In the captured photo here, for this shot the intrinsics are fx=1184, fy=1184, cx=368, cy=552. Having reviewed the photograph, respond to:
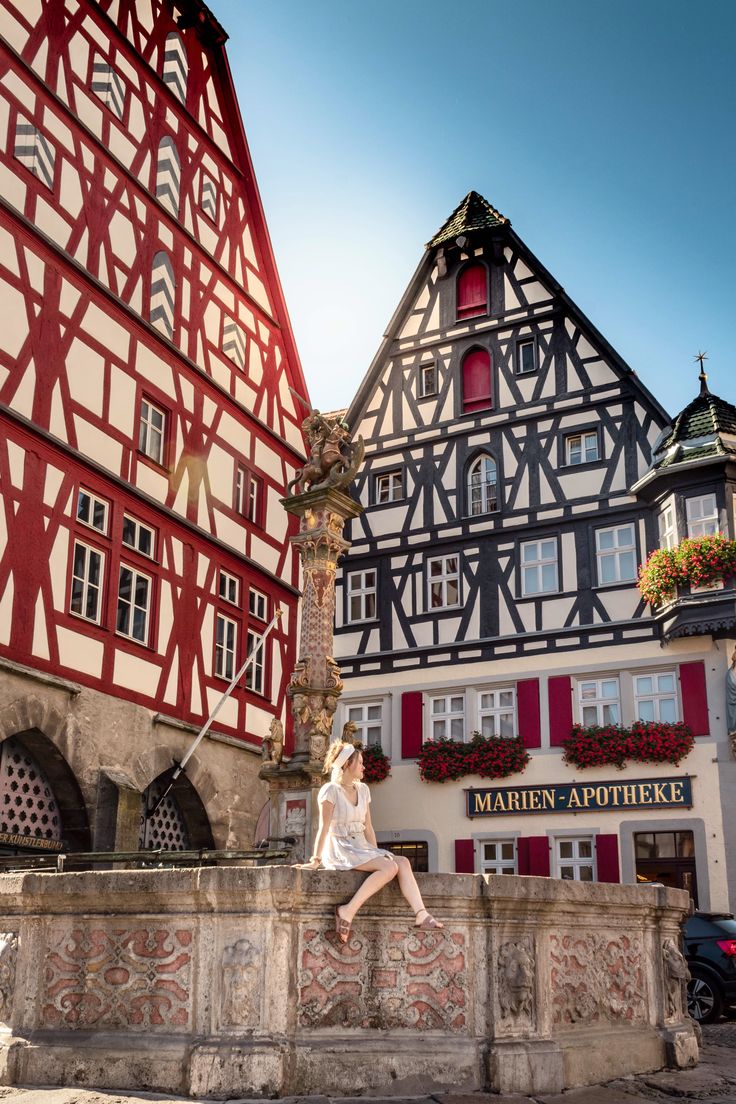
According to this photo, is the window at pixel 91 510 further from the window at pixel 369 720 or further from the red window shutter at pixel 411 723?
the window at pixel 369 720

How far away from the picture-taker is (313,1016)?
22.7 ft

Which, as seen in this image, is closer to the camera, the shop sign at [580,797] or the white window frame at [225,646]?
the white window frame at [225,646]

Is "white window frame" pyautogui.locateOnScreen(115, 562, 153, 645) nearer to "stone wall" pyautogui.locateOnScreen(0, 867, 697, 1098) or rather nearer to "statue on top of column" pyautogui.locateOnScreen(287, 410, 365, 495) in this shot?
"statue on top of column" pyautogui.locateOnScreen(287, 410, 365, 495)

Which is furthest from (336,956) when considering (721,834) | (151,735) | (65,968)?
(721,834)

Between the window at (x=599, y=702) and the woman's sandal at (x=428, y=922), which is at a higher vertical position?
the window at (x=599, y=702)

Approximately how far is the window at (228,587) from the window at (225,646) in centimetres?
37

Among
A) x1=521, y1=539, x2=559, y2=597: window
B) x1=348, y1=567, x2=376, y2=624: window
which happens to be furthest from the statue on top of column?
x1=348, y1=567, x2=376, y2=624: window

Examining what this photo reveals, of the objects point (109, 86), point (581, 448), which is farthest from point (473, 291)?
point (109, 86)

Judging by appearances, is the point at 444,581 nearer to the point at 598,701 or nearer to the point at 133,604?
the point at 598,701

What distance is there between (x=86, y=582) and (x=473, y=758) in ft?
31.9

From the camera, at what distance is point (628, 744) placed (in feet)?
71.7

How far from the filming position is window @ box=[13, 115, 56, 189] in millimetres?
17062

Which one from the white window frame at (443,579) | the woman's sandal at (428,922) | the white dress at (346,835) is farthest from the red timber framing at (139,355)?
the woman's sandal at (428,922)

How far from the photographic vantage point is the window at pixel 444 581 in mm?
25391
